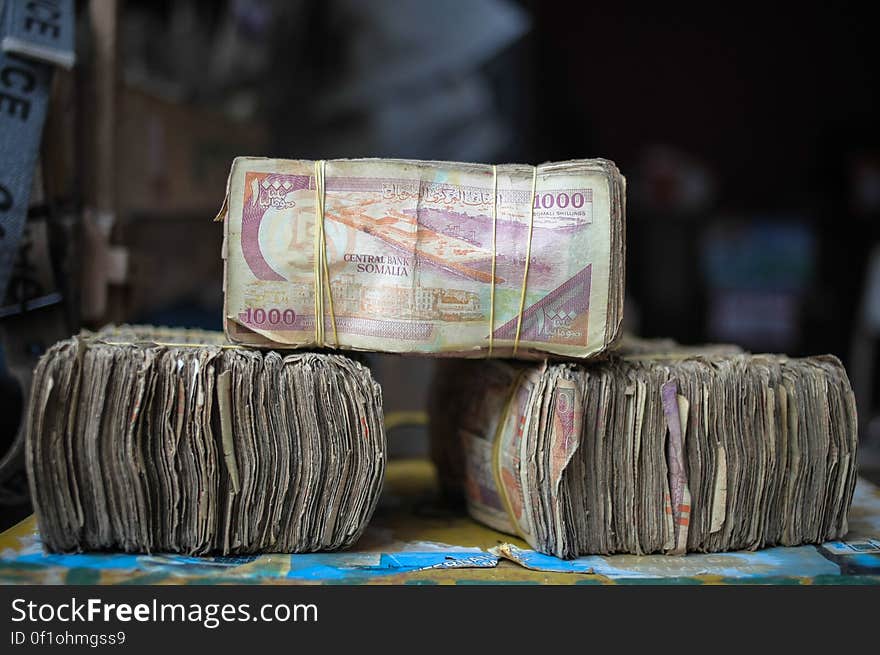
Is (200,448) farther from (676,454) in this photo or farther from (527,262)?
(676,454)

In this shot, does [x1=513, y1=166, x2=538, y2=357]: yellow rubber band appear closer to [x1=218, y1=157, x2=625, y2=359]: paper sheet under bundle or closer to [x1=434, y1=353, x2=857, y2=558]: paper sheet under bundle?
[x1=218, y1=157, x2=625, y2=359]: paper sheet under bundle

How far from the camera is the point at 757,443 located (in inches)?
88.4

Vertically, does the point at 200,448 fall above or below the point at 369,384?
below

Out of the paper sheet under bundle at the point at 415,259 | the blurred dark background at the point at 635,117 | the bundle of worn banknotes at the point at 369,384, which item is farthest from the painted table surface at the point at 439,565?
the blurred dark background at the point at 635,117

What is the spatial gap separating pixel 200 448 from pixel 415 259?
0.63 meters

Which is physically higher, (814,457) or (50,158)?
(50,158)

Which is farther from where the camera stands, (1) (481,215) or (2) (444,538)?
(2) (444,538)

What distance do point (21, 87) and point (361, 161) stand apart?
1.05m

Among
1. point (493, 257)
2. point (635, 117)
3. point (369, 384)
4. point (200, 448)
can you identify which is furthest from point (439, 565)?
point (635, 117)

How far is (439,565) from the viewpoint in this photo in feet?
6.94

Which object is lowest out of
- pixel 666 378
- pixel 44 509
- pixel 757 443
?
pixel 44 509
